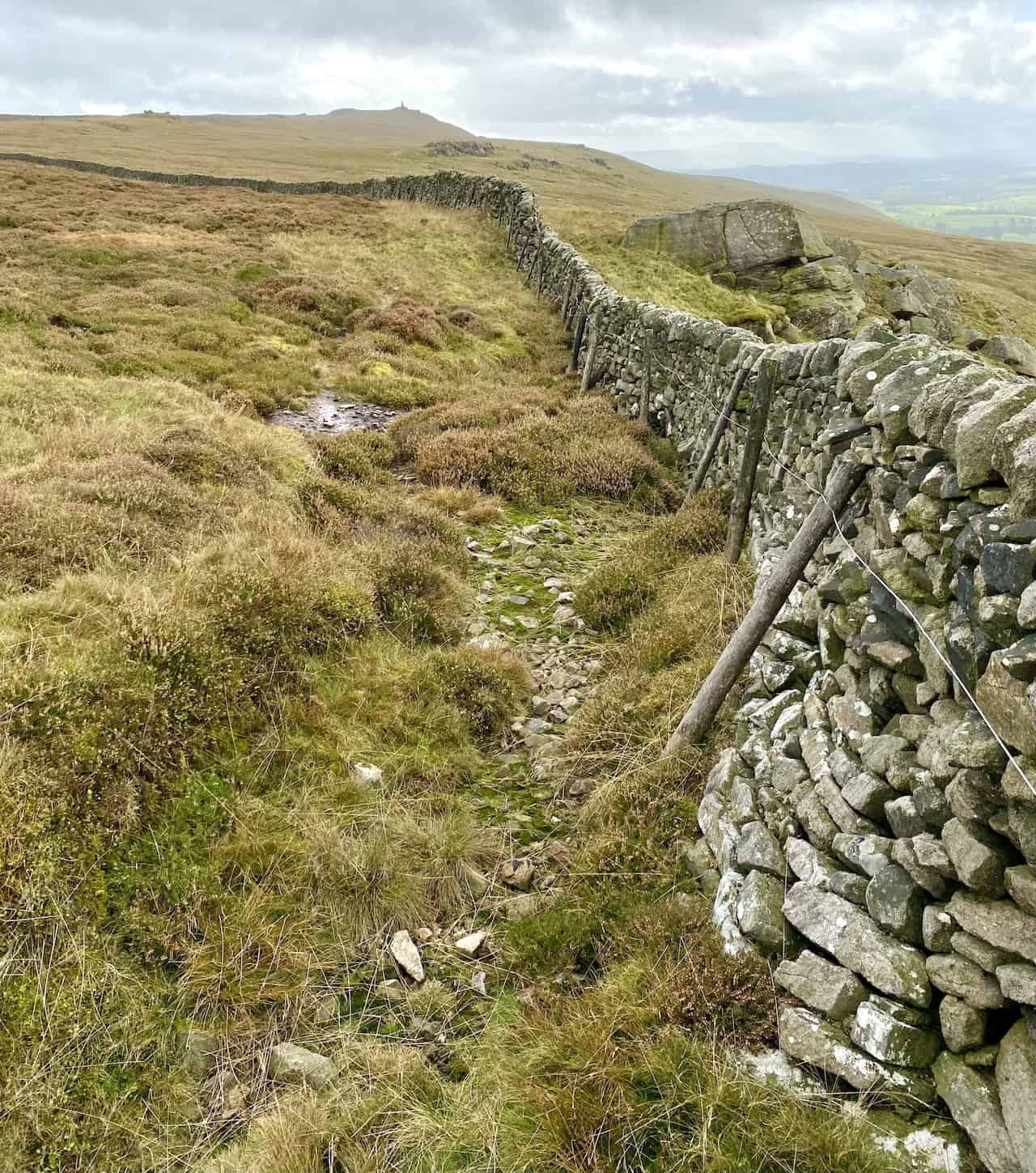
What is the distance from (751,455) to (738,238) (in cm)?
2043

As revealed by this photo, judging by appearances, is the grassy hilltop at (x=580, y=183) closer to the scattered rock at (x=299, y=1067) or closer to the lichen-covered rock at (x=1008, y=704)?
the lichen-covered rock at (x=1008, y=704)

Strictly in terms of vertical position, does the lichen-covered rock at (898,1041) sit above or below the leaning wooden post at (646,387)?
below

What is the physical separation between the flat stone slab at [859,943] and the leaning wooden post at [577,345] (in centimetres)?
1686

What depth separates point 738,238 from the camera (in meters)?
25.8

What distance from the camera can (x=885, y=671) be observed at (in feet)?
13.9

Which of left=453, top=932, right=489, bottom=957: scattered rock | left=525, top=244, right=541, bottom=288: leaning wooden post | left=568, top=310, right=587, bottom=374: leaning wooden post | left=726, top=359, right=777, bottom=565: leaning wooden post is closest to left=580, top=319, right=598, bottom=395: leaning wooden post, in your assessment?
left=568, top=310, right=587, bottom=374: leaning wooden post

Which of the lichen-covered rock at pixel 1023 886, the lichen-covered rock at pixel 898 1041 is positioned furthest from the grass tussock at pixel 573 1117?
the lichen-covered rock at pixel 1023 886

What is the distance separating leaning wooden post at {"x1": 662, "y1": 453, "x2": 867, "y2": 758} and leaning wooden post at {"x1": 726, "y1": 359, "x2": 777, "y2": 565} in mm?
3140

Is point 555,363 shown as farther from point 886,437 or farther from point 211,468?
point 886,437

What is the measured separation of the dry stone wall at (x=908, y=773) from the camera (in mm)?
3094

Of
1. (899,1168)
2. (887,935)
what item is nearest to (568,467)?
(887,935)

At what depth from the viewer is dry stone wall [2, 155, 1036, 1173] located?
3.09 meters

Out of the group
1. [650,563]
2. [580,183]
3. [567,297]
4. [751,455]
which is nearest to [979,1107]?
[650,563]

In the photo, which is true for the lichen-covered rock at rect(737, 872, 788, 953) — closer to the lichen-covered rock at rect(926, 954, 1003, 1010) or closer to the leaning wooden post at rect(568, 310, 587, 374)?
the lichen-covered rock at rect(926, 954, 1003, 1010)
